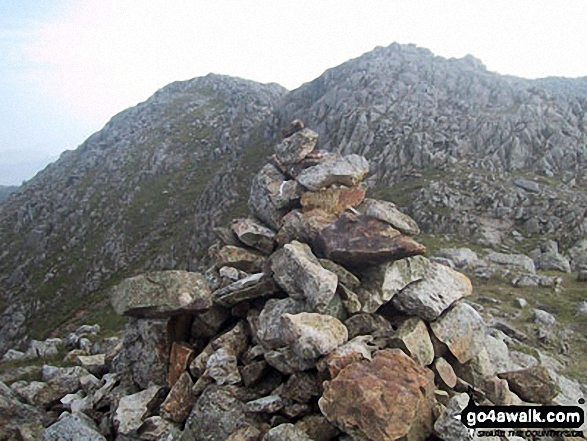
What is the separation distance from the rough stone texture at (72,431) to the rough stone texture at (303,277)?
8485 mm

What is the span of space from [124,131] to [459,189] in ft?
465

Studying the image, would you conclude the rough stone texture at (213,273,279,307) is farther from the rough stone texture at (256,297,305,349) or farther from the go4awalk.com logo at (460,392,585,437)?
the go4awalk.com logo at (460,392,585,437)

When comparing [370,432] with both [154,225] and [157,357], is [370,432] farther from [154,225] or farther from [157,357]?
[154,225]

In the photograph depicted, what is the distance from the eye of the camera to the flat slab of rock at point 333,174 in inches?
824

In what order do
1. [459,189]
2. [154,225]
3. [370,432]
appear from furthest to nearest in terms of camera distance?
1. [154,225]
2. [459,189]
3. [370,432]

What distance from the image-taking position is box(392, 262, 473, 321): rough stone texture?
1575cm

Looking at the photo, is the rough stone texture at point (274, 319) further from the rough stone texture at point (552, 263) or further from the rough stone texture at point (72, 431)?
the rough stone texture at point (552, 263)

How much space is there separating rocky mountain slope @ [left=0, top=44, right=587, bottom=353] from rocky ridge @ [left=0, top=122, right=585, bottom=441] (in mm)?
42852

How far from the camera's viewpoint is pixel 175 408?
14.5 m

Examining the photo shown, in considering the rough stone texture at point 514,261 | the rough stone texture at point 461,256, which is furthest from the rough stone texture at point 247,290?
the rough stone texture at point 514,261

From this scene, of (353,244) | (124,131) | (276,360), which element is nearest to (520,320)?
(353,244)

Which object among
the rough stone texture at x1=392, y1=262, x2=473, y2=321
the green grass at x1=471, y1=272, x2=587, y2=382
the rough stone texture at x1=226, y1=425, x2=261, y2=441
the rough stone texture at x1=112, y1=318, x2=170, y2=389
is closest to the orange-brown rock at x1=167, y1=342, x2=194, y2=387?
the rough stone texture at x1=112, y1=318, x2=170, y2=389

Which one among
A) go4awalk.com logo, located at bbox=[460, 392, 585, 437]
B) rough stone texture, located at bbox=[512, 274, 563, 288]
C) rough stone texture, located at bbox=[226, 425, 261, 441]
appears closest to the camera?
go4awalk.com logo, located at bbox=[460, 392, 585, 437]

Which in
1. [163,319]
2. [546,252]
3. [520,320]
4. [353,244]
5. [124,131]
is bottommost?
[546,252]
